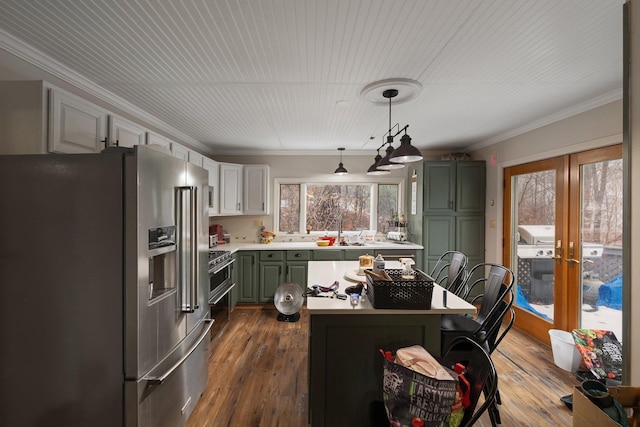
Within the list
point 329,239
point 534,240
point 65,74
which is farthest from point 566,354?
point 65,74

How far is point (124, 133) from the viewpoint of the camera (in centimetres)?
216

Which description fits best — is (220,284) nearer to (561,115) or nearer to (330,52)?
(330,52)

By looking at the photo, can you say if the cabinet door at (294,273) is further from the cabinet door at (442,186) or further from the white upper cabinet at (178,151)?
the cabinet door at (442,186)

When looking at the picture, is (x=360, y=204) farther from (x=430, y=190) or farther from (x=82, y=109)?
(x=82, y=109)

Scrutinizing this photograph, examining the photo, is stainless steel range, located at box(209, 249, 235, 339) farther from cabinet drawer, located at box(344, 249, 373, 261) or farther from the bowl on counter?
cabinet drawer, located at box(344, 249, 373, 261)

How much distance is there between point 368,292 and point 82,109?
221 centimetres

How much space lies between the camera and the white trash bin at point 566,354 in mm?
2400

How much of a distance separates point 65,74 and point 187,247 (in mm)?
1604

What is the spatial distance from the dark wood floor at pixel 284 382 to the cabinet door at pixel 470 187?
176 cm

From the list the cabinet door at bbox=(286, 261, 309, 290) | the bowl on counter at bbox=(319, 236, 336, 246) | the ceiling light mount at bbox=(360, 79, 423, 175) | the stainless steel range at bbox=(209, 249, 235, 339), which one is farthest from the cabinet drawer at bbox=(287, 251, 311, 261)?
the ceiling light mount at bbox=(360, 79, 423, 175)

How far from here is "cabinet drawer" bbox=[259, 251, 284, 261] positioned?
4055mm

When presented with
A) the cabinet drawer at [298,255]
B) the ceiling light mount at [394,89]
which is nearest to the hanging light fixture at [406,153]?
the ceiling light mount at [394,89]

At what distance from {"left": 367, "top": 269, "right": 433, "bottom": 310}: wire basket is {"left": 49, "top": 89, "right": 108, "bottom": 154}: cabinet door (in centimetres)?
206

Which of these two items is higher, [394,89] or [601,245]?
[394,89]
